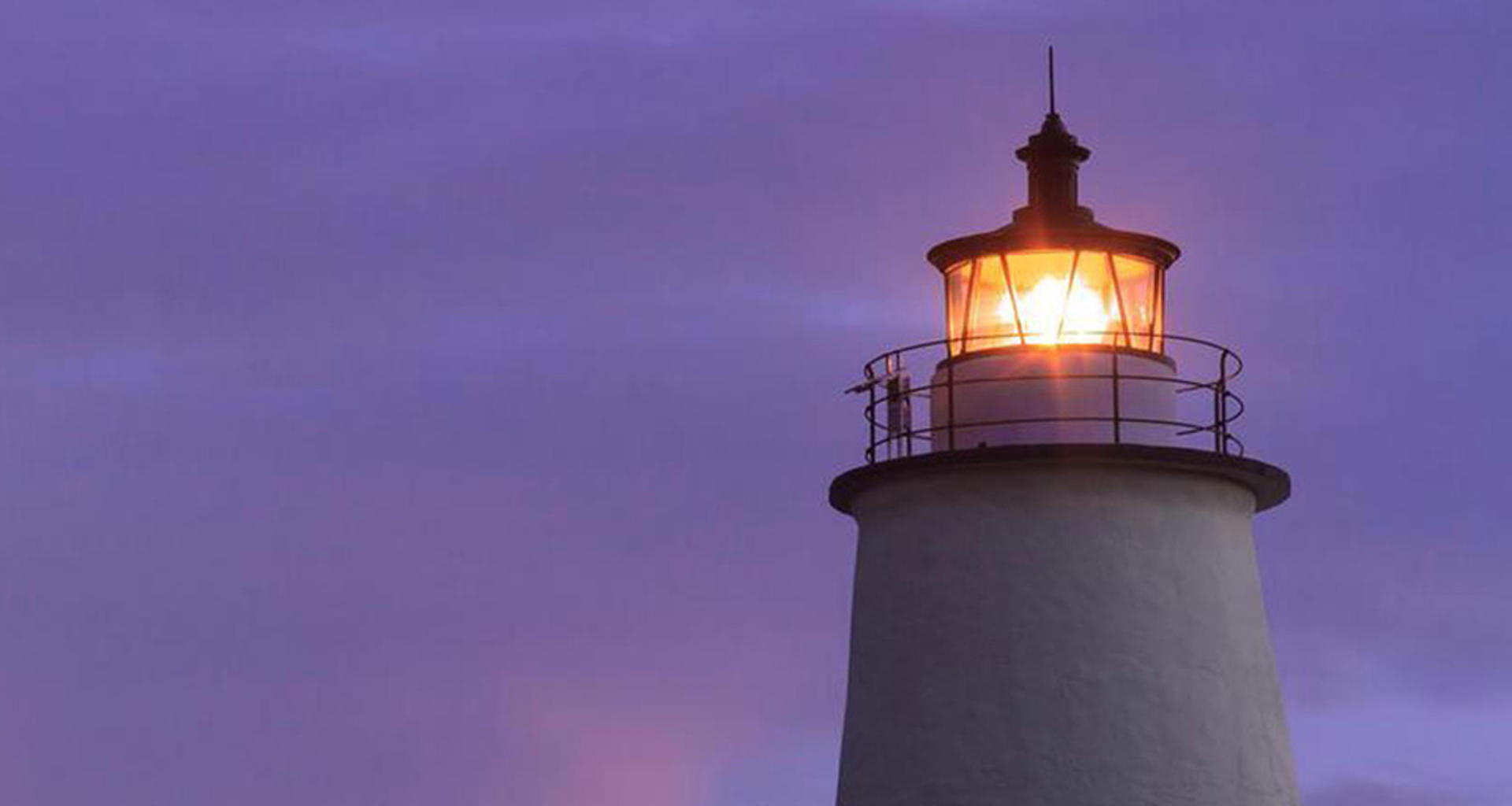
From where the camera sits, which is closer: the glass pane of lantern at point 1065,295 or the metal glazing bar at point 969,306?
the glass pane of lantern at point 1065,295

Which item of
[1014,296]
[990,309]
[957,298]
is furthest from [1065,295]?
[957,298]

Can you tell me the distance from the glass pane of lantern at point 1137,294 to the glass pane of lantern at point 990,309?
78 centimetres

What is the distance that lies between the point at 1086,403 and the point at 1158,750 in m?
2.36

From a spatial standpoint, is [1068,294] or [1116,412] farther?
[1068,294]

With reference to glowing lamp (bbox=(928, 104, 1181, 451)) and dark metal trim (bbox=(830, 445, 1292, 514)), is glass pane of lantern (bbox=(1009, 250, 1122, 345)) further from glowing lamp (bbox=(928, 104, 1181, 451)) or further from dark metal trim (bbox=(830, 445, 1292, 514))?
dark metal trim (bbox=(830, 445, 1292, 514))

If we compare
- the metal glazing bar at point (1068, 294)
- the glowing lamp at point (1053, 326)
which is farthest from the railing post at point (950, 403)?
the metal glazing bar at point (1068, 294)

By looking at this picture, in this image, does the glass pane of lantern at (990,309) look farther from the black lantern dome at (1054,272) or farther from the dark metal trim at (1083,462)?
the dark metal trim at (1083,462)

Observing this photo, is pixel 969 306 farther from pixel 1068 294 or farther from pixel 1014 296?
pixel 1068 294

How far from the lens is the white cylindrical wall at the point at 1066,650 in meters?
22.5

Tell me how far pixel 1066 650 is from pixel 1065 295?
2.52 m

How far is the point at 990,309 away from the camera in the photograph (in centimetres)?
2375

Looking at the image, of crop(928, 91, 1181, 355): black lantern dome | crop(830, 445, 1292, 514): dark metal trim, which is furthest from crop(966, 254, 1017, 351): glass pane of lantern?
crop(830, 445, 1292, 514): dark metal trim

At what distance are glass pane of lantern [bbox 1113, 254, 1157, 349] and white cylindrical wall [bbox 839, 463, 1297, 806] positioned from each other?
45.9 inches

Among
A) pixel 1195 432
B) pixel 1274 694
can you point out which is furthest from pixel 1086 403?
pixel 1274 694
